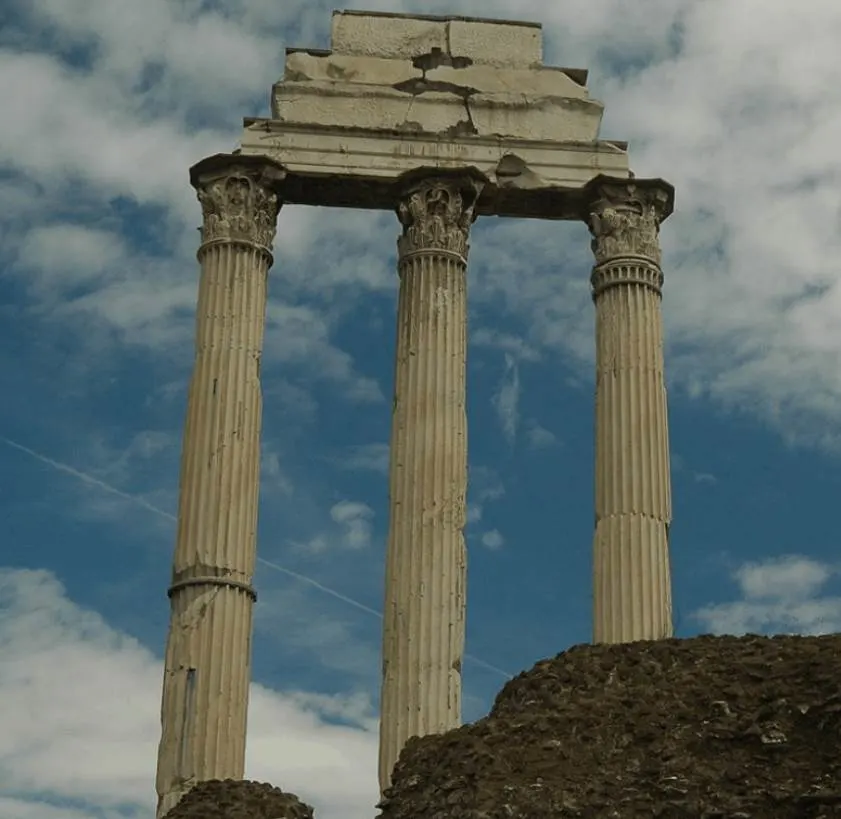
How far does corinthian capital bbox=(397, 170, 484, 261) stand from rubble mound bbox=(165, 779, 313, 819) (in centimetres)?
1122

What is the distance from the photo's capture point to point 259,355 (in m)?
24.6

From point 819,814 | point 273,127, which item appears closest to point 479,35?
point 273,127

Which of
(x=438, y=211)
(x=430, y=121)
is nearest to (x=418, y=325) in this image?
(x=438, y=211)

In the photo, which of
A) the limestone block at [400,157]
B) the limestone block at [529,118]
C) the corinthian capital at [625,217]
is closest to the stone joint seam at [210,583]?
the limestone block at [400,157]

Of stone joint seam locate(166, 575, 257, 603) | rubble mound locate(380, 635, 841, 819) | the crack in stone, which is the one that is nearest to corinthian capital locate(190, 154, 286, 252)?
the crack in stone

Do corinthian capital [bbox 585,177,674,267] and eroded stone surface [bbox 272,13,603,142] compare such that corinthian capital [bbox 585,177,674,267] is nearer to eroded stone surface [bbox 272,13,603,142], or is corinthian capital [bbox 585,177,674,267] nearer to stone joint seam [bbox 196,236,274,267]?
eroded stone surface [bbox 272,13,603,142]

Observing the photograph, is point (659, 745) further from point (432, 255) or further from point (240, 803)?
point (432, 255)

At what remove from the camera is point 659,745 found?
34.8 ft

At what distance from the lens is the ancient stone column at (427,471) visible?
22578 millimetres

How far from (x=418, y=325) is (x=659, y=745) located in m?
14.5

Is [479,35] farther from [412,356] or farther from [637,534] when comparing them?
[637,534]

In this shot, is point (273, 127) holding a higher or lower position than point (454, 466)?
higher

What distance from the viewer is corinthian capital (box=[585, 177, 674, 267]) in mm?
25516

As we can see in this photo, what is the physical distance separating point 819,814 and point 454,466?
14.4 meters
